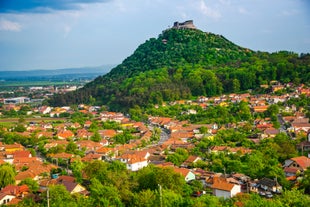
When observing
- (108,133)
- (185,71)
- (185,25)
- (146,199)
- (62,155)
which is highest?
(185,25)

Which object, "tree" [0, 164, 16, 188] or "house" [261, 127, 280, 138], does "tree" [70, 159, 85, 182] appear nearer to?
"tree" [0, 164, 16, 188]

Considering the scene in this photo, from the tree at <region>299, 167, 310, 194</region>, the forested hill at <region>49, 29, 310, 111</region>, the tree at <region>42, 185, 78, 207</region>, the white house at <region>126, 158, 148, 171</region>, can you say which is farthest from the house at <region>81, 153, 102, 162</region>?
the forested hill at <region>49, 29, 310, 111</region>

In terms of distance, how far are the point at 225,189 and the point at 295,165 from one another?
416 cm

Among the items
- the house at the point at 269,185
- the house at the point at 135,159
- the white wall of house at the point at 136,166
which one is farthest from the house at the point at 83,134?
the house at the point at 269,185

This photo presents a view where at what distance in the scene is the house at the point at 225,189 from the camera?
42.9ft

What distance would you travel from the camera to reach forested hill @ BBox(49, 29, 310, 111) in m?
37.4

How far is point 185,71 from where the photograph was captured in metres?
42.7

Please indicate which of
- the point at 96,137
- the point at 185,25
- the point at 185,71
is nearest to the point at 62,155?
the point at 96,137

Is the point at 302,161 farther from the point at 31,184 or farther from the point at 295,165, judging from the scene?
the point at 31,184

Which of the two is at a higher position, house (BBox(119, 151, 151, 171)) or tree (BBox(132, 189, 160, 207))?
tree (BBox(132, 189, 160, 207))

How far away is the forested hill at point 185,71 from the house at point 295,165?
20.0 m

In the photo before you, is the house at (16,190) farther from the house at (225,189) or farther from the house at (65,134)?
the house at (65,134)

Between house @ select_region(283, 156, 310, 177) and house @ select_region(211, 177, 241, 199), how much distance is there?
295 centimetres

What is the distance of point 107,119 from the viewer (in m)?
31.5
